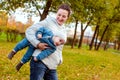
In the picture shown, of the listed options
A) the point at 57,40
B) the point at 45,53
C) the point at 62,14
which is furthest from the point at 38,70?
the point at 62,14

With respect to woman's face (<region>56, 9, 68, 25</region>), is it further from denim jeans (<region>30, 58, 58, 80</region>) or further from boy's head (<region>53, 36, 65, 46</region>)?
denim jeans (<region>30, 58, 58, 80</region>)

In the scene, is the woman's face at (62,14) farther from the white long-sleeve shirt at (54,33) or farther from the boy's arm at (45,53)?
the boy's arm at (45,53)

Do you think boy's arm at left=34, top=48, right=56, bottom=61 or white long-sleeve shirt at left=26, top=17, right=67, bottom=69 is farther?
→ white long-sleeve shirt at left=26, top=17, right=67, bottom=69

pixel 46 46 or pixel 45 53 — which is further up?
pixel 46 46

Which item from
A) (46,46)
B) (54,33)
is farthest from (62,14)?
(46,46)

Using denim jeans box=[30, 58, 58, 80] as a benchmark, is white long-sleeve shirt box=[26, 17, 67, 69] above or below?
above

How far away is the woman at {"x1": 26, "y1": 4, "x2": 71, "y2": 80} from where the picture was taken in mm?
6402

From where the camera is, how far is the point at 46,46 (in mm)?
6426

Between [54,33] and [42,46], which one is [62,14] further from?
[42,46]

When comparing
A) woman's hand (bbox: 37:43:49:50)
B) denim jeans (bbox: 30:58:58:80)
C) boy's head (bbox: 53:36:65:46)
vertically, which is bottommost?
denim jeans (bbox: 30:58:58:80)

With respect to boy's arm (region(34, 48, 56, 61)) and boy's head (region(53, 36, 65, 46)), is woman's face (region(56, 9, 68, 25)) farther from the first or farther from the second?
boy's arm (region(34, 48, 56, 61))

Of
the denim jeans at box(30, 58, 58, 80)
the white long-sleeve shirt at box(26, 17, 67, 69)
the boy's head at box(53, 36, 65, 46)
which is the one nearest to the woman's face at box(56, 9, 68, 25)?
the white long-sleeve shirt at box(26, 17, 67, 69)

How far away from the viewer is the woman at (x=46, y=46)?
252 inches

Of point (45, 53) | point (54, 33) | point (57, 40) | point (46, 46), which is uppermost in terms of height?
point (54, 33)
